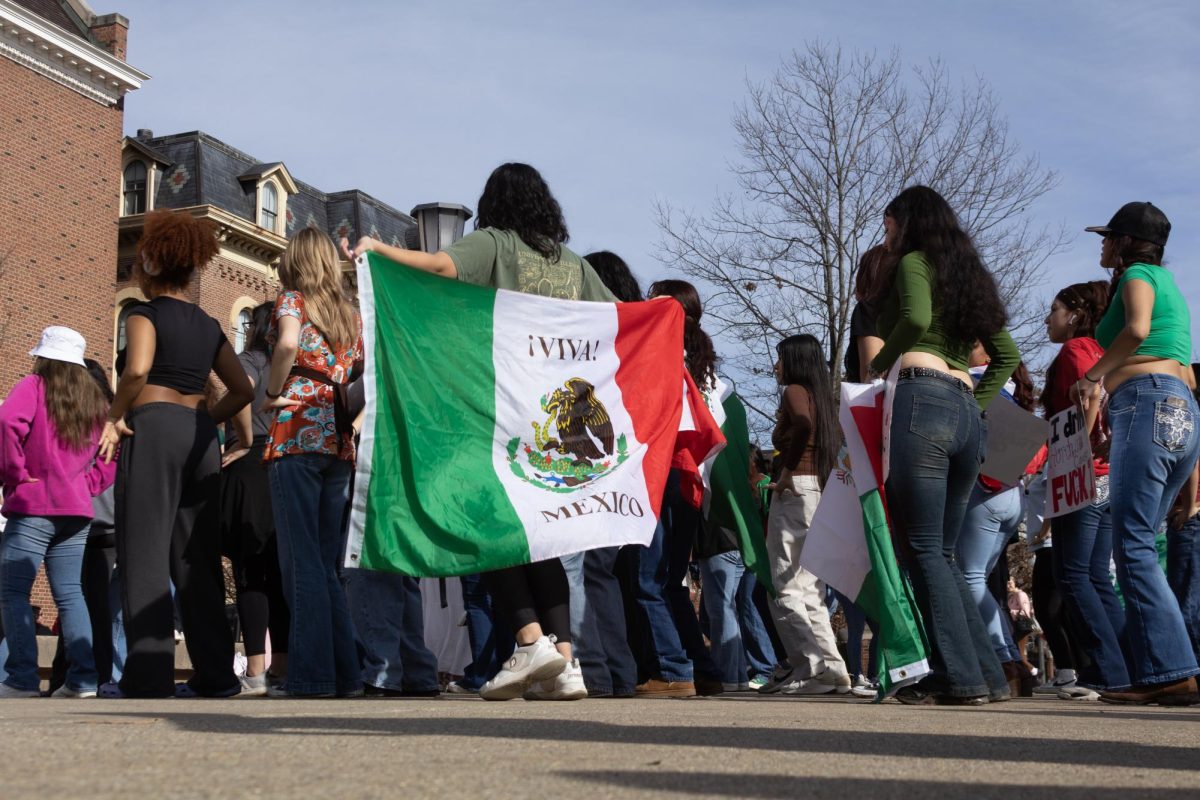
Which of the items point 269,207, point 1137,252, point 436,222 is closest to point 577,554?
point 1137,252

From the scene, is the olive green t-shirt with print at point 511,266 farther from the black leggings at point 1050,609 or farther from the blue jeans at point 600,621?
the black leggings at point 1050,609

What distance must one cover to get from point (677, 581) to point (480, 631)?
44.2 inches

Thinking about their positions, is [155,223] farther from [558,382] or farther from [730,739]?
[730,739]

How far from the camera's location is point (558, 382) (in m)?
6.01

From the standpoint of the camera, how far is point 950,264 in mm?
5645

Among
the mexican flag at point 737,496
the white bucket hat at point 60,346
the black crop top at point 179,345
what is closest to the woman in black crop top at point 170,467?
the black crop top at point 179,345

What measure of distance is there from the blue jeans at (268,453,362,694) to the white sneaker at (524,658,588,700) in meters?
1.05

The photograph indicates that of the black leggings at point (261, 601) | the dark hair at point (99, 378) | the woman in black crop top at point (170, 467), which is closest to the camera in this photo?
the woman in black crop top at point (170, 467)

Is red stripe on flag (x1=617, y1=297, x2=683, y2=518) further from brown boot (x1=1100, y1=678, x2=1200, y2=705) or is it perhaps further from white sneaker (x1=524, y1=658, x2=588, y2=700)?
brown boot (x1=1100, y1=678, x2=1200, y2=705)

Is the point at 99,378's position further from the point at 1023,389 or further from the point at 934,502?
the point at 1023,389

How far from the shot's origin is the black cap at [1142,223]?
608cm

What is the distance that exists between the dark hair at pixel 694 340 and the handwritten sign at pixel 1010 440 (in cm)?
169

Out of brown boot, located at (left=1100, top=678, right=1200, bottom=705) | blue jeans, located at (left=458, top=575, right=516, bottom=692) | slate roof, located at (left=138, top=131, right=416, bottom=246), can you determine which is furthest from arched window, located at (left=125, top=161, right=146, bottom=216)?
brown boot, located at (left=1100, top=678, right=1200, bottom=705)

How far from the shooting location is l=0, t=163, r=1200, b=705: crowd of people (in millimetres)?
5574
